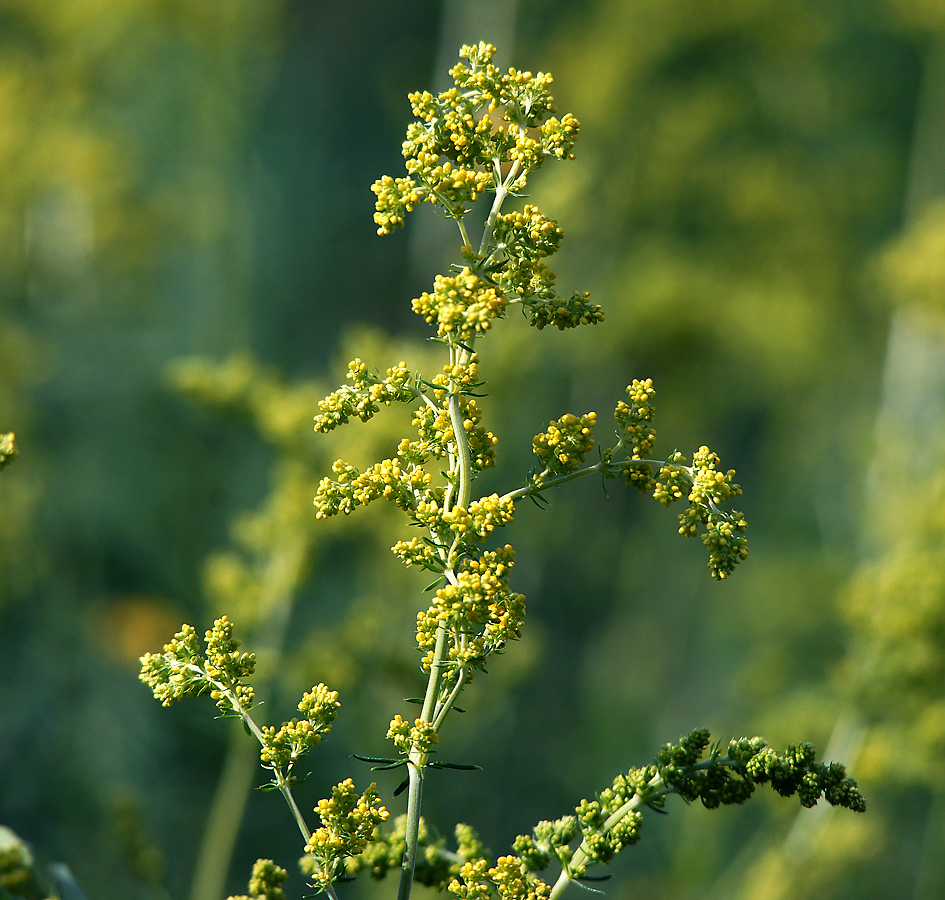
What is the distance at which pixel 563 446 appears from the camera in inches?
46.4

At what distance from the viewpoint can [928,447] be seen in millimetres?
3811

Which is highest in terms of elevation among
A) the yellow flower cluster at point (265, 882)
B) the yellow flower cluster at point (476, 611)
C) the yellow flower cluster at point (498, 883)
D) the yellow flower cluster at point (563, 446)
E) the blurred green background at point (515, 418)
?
the blurred green background at point (515, 418)

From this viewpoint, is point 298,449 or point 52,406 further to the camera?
point 52,406

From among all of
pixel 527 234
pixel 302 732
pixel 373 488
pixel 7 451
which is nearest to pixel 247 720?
pixel 302 732

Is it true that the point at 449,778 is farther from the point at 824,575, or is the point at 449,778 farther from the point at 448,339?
the point at 448,339

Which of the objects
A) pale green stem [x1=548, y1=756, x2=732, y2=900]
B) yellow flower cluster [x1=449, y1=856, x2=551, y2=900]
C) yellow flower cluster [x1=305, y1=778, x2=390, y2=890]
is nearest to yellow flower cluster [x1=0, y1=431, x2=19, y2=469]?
yellow flower cluster [x1=305, y1=778, x2=390, y2=890]

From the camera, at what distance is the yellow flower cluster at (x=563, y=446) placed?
3.84 ft

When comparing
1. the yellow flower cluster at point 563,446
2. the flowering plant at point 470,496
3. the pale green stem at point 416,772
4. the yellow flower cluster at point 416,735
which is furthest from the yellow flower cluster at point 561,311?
the yellow flower cluster at point 416,735

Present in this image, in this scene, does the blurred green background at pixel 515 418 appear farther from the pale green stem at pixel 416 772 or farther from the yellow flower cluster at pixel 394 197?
the yellow flower cluster at pixel 394 197

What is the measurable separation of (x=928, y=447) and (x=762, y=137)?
12.5ft

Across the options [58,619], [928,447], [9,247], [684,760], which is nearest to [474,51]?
[684,760]

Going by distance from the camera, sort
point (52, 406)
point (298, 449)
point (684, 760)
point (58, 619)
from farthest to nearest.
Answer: point (52, 406) < point (58, 619) < point (298, 449) < point (684, 760)

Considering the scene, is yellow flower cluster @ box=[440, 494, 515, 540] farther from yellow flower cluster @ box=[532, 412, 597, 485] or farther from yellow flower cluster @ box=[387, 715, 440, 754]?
yellow flower cluster @ box=[387, 715, 440, 754]

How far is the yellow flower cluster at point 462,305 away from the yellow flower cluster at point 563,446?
0.18 metres
